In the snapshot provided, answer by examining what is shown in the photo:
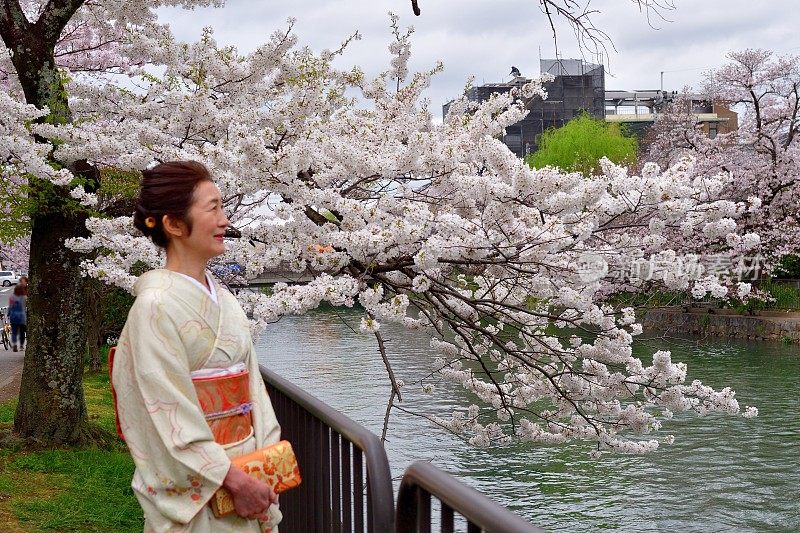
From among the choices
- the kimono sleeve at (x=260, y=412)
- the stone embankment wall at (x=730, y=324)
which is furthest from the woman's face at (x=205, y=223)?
the stone embankment wall at (x=730, y=324)

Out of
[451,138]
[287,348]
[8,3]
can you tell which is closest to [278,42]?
[451,138]

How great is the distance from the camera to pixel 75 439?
6871mm

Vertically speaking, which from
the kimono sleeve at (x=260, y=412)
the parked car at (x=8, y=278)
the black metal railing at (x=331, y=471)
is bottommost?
the parked car at (x=8, y=278)

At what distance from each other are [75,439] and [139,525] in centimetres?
179

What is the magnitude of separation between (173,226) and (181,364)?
1.12 feet

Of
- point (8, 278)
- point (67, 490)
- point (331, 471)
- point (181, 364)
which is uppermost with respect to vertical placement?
point (181, 364)

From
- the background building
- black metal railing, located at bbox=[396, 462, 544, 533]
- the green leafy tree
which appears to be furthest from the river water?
the background building

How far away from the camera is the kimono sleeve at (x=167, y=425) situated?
2203mm

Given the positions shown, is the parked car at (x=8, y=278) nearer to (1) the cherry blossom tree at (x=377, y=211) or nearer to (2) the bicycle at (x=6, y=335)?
(2) the bicycle at (x=6, y=335)

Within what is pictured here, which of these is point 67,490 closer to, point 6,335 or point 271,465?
point 271,465

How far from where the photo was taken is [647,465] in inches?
406

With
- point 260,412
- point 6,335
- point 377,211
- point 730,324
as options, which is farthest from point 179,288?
point 730,324

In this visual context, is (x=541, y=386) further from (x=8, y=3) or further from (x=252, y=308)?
(x=8, y=3)

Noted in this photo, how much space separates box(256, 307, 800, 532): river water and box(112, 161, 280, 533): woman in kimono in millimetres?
3453
